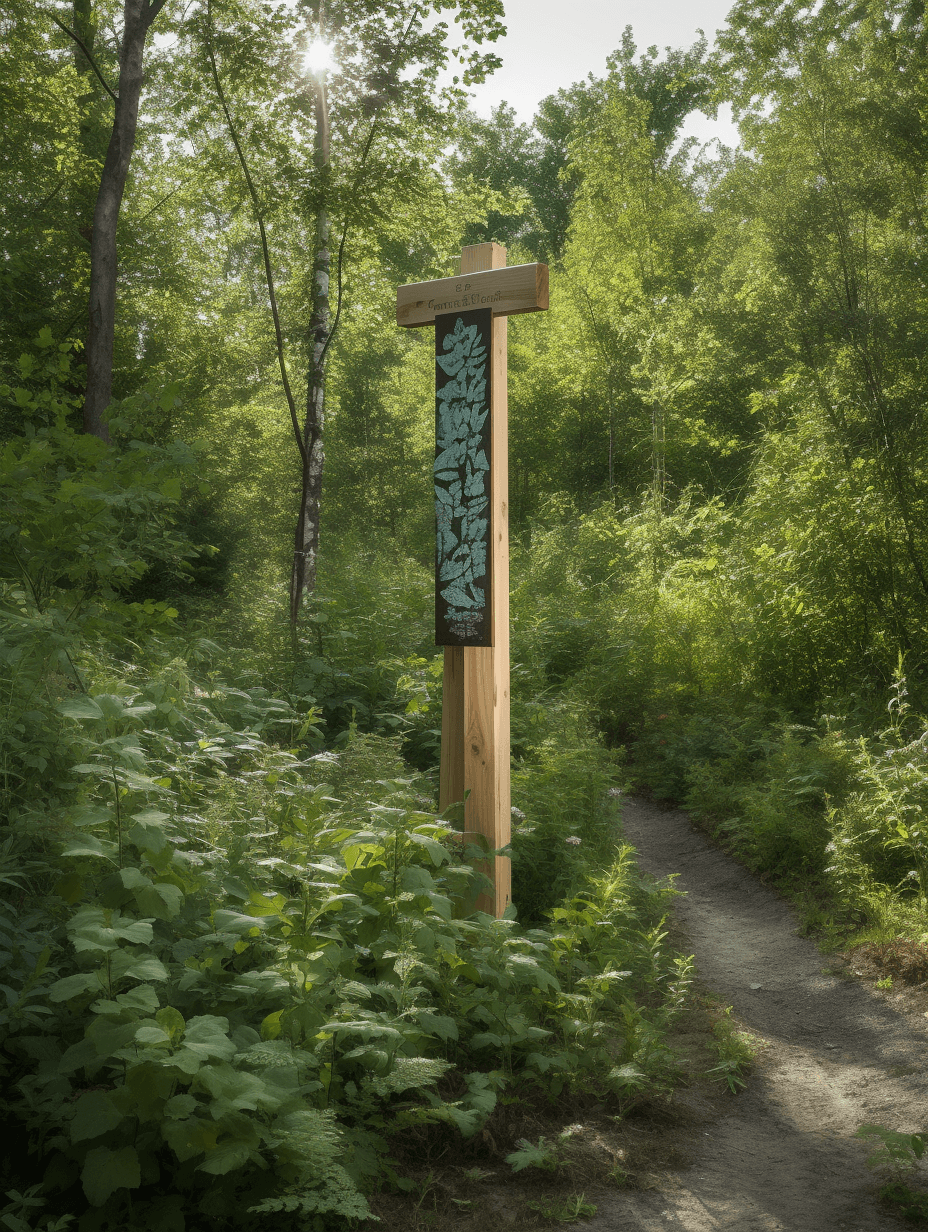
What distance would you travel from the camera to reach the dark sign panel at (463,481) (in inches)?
169

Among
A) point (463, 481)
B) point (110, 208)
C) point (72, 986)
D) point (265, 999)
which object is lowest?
point (265, 999)

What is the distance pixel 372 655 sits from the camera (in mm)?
7793

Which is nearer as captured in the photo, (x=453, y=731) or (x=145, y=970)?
(x=145, y=970)

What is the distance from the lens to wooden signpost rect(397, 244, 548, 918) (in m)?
4.26

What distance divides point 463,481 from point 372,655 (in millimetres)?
3696

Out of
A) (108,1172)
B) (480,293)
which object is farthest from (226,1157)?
(480,293)

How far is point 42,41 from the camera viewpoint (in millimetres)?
11945

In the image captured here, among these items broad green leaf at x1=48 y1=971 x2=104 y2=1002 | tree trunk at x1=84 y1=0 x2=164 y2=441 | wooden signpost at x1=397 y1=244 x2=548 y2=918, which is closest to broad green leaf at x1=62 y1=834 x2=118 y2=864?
broad green leaf at x1=48 y1=971 x2=104 y2=1002

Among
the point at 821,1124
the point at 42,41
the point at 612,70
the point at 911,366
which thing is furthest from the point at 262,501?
the point at 821,1124

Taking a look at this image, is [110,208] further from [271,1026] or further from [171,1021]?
[171,1021]

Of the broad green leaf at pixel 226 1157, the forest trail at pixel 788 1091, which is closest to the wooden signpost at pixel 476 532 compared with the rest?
the forest trail at pixel 788 1091

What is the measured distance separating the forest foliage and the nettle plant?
0.02 m

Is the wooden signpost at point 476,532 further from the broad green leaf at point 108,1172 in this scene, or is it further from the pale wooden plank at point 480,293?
the broad green leaf at point 108,1172

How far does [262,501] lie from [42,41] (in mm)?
8894
